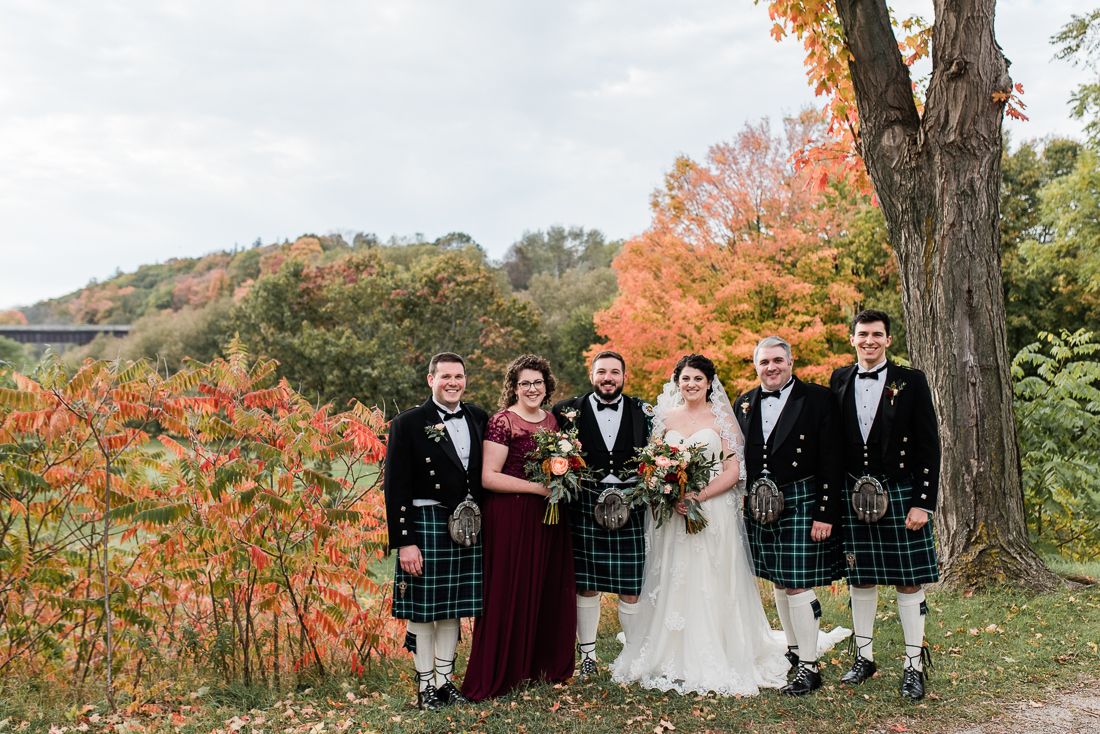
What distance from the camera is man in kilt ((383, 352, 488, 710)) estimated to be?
13.7 feet

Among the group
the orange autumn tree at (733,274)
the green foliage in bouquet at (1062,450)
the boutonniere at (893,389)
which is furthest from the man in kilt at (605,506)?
the orange autumn tree at (733,274)

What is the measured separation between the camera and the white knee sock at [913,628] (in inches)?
166

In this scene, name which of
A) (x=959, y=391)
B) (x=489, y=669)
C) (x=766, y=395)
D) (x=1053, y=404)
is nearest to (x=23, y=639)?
(x=489, y=669)

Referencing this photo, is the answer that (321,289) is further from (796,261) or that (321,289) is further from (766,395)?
(766,395)

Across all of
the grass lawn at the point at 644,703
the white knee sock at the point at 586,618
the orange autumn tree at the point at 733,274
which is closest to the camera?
the grass lawn at the point at 644,703

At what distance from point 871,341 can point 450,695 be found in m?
3.21

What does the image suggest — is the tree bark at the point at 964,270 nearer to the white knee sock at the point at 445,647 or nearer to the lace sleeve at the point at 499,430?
the lace sleeve at the point at 499,430

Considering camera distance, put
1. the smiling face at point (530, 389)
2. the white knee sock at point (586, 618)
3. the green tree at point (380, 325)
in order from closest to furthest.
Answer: the smiling face at point (530, 389) < the white knee sock at point (586, 618) < the green tree at point (380, 325)

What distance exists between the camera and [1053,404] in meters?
8.56

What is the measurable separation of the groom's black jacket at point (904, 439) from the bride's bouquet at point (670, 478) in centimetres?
80

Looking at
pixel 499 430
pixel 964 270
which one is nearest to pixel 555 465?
pixel 499 430

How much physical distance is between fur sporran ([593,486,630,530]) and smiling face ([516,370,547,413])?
70cm

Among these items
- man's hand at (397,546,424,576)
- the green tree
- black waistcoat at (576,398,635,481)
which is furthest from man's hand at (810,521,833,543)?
the green tree

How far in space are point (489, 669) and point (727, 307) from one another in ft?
44.7
